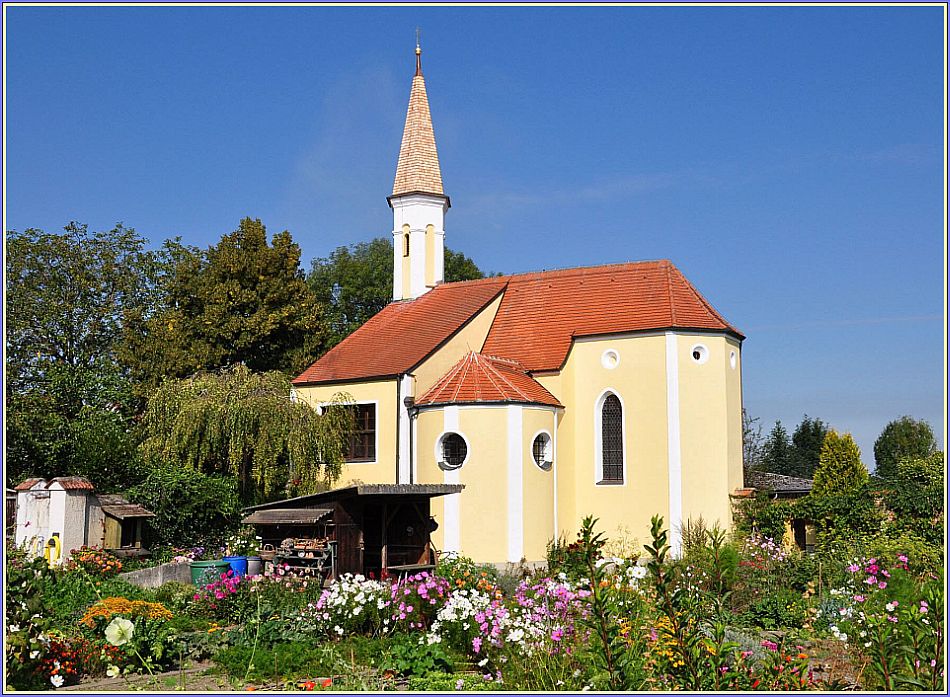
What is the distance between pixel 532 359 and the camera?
85.5 ft

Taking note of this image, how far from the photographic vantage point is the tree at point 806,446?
56906 millimetres

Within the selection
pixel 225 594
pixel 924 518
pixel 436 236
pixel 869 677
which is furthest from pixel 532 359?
pixel 869 677

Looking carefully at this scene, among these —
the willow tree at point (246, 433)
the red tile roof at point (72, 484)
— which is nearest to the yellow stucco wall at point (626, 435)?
the willow tree at point (246, 433)

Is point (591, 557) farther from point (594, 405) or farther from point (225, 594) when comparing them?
point (594, 405)

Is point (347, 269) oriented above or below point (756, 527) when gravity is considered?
above

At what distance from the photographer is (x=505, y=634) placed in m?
9.22

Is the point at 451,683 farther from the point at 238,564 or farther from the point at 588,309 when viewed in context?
the point at 588,309

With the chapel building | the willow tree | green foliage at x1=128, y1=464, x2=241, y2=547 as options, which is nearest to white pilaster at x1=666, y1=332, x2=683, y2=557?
the chapel building

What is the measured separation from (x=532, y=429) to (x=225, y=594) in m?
12.1

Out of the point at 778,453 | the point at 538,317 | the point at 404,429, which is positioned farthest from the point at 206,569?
the point at 778,453

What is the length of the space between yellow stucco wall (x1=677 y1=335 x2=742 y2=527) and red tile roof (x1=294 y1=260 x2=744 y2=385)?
0.83m

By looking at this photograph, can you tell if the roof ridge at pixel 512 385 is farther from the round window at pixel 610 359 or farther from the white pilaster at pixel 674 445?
the white pilaster at pixel 674 445

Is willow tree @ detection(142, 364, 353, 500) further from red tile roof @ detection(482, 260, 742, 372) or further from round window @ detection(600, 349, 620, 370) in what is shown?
round window @ detection(600, 349, 620, 370)

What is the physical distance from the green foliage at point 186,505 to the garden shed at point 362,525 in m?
3.21
